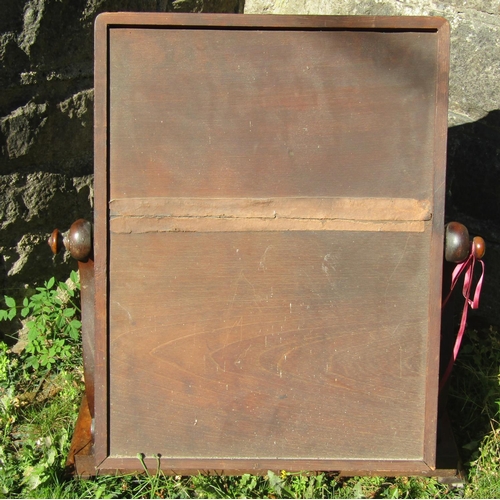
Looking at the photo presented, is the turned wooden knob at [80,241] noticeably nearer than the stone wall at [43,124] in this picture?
Yes

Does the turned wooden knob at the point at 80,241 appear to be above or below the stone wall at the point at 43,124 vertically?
below

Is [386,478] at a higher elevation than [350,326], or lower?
lower

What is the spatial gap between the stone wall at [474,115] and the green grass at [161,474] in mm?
326

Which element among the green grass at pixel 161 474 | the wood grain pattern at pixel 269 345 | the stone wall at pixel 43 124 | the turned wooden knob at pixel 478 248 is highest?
the stone wall at pixel 43 124

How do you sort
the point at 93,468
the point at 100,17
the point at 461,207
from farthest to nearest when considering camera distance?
the point at 461,207 < the point at 93,468 < the point at 100,17

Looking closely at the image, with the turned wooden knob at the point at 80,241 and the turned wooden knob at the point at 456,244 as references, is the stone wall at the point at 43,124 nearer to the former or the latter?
the turned wooden knob at the point at 80,241

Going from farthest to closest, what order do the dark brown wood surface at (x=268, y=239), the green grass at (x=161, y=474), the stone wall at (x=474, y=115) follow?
the stone wall at (x=474, y=115) < the green grass at (x=161, y=474) < the dark brown wood surface at (x=268, y=239)

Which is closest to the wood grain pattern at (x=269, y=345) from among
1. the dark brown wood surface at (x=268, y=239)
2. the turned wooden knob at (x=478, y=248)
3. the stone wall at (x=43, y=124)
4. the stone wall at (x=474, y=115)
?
the dark brown wood surface at (x=268, y=239)

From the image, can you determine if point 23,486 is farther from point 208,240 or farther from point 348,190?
point 348,190

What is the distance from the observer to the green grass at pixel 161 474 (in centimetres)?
209

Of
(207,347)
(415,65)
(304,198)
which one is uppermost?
(415,65)

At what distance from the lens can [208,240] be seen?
6.25 feet

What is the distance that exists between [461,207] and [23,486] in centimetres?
179

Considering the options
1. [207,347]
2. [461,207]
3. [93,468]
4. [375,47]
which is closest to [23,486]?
[93,468]
